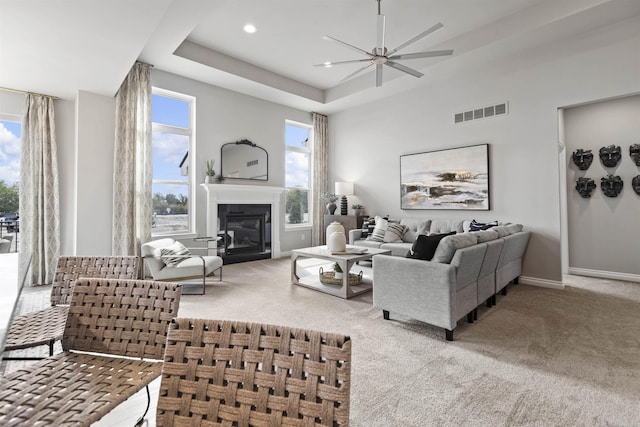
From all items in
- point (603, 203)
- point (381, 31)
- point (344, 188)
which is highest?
point (381, 31)

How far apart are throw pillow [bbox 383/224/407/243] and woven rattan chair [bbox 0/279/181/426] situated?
14.7 feet

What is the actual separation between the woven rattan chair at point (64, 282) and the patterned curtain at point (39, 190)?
10.3 ft

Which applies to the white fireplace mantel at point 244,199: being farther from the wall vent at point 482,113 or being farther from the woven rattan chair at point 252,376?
the woven rattan chair at point 252,376

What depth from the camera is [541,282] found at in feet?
14.4

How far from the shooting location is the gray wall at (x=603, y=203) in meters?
4.53

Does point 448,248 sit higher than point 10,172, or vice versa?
point 10,172

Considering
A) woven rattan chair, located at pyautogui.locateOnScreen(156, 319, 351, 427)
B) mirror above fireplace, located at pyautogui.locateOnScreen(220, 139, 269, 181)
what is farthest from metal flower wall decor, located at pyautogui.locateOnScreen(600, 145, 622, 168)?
woven rattan chair, located at pyautogui.locateOnScreen(156, 319, 351, 427)

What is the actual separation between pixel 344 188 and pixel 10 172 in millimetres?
5362

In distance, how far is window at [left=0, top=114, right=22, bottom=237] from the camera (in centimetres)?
421

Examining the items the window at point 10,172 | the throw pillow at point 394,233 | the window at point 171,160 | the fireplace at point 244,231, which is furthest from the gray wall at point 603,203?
the window at point 10,172

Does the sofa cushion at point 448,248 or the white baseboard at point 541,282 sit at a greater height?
the sofa cushion at point 448,248

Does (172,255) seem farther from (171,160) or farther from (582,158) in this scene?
(582,158)

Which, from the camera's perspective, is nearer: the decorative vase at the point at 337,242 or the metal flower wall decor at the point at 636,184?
the decorative vase at the point at 337,242

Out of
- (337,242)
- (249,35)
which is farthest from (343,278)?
(249,35)
